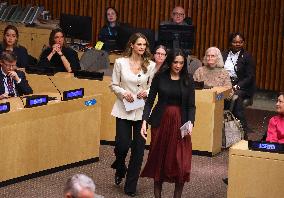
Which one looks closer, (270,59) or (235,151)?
(235,151)

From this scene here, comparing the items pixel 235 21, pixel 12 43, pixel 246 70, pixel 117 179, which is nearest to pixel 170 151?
pixel 117 179

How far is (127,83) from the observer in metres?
8.96

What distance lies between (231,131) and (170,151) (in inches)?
118

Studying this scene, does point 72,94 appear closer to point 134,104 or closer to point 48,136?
point 48,136

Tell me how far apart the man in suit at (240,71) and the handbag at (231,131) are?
0.33 meters

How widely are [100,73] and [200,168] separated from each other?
1.76m

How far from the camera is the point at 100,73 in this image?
1110cm

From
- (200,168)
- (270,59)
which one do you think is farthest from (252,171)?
(270,59)

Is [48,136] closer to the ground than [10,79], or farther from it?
closer to the ground

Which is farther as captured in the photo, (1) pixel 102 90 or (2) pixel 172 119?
(1) pixel 102 90

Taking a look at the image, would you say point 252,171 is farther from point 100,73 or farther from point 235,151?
point 100,73

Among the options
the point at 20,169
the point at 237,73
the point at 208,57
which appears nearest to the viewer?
the point at 20,169

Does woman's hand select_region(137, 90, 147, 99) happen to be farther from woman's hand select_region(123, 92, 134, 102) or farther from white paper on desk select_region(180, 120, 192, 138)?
white paper on desk select_region(180, 120, 192, 138)

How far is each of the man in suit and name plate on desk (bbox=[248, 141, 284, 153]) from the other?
352cm
